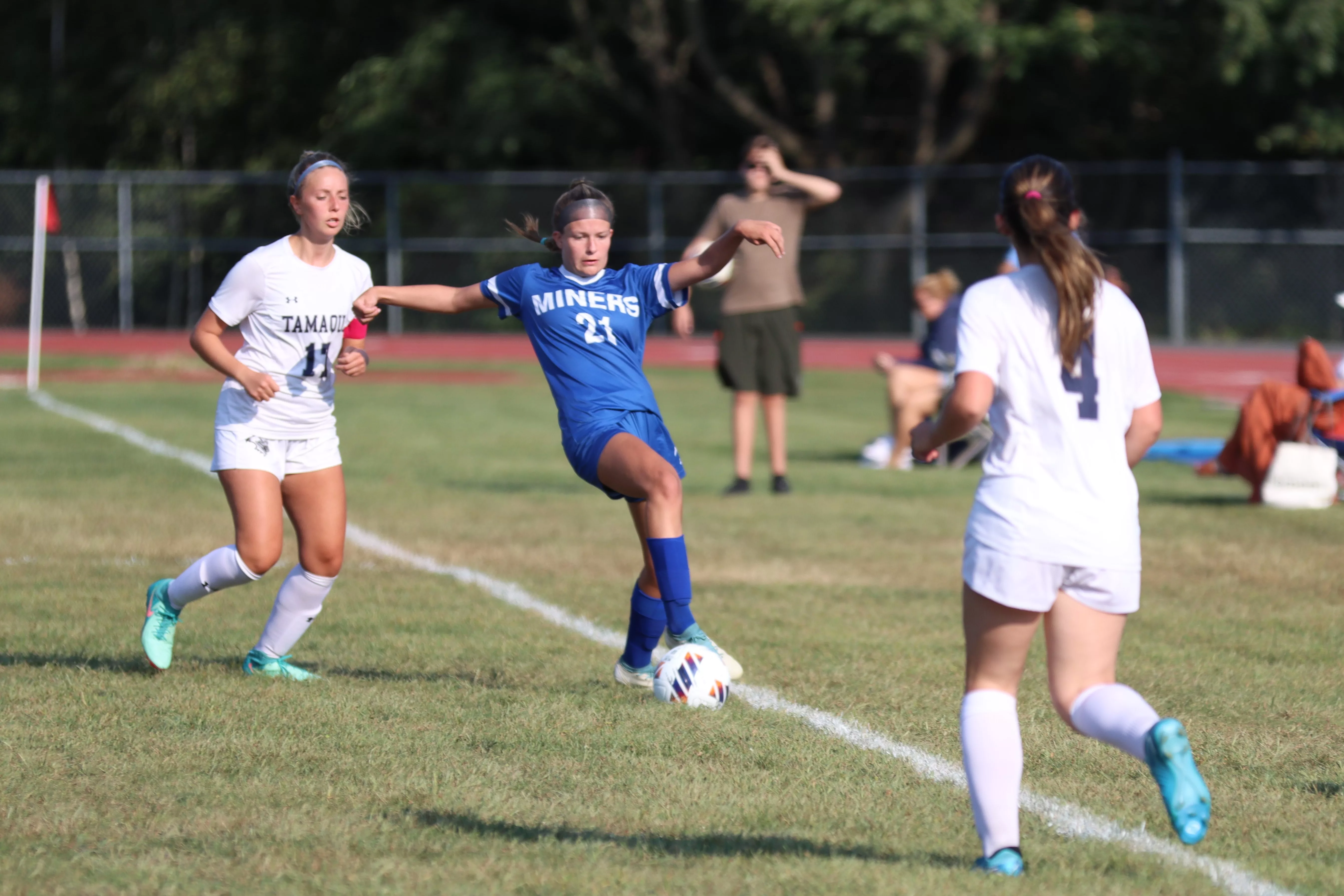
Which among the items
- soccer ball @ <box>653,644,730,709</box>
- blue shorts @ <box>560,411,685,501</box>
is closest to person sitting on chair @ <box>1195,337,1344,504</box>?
blue shorts @ <box>560,411,685,501</box>

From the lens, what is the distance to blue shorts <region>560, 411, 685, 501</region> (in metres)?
5.75

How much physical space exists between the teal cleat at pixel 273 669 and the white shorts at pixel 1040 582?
3.12m

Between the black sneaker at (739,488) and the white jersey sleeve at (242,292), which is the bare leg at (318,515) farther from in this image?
the black sneaker at (739,488)

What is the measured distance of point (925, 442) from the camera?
13.0 ft

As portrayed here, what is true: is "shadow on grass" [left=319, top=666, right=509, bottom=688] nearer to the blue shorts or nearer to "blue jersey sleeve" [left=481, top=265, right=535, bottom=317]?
the blue shorts

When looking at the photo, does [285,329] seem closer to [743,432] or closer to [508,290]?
[508,290]

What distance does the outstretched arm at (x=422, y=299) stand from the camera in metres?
5.89

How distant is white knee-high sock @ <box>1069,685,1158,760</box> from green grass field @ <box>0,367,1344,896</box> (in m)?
0.36

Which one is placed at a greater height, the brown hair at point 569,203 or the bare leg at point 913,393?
the brown hair at point 569,203

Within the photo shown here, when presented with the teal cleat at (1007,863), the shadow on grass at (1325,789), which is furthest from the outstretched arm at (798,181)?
the teal cleat at (1007,863)

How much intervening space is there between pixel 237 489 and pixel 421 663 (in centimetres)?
104

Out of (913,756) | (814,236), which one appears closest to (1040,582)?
(913,756)

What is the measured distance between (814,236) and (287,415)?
2428cm

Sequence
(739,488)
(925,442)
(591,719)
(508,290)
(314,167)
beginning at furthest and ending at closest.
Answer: (739,488) → (508,290) → (314,167) → (591,719) → (925,442)
